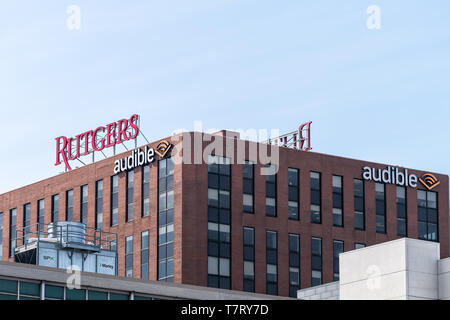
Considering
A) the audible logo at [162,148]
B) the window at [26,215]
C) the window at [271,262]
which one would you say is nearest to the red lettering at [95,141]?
the audible logo at [162,148]

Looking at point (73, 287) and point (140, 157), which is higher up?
point (140, 157)

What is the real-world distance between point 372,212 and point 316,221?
5.88m

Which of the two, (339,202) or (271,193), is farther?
(339,202)

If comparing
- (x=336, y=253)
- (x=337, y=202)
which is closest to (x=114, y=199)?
(x=337, y=202)

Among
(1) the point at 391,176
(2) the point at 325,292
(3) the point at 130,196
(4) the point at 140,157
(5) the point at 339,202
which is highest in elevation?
(4) the point at 140,157

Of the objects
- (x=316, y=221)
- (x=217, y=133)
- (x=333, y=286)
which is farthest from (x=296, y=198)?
(x=333, y=286)

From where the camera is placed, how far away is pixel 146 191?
97.4 metres

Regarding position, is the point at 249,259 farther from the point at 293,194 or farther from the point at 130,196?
the point at 130,196

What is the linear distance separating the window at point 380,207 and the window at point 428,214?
3.76m

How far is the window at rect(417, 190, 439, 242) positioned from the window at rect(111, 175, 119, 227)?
27.5 metres

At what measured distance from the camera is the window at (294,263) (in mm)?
95625

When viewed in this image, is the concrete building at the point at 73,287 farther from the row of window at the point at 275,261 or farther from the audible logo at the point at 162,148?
the audible logo at the point at 162,148

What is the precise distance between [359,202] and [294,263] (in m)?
9.41
